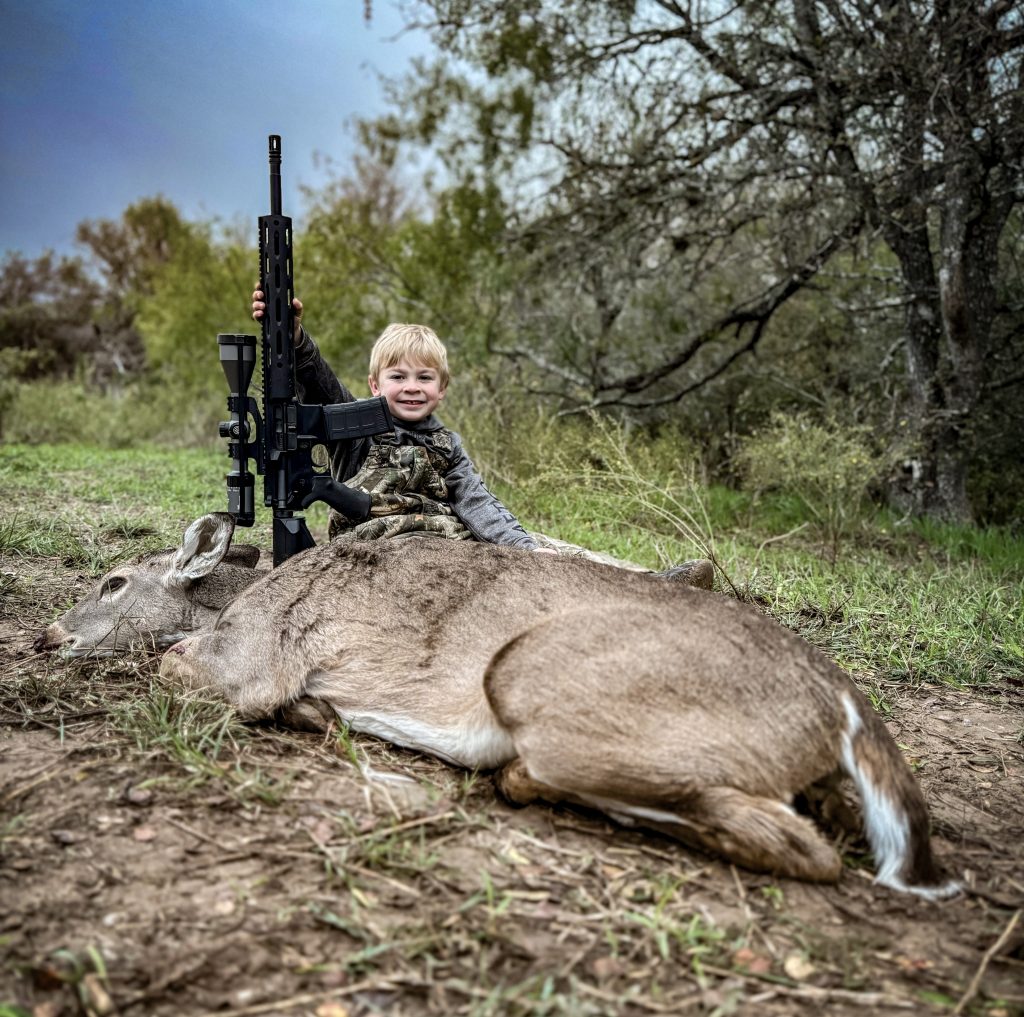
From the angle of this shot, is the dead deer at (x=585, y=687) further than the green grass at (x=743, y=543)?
No

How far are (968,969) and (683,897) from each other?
2.37ft

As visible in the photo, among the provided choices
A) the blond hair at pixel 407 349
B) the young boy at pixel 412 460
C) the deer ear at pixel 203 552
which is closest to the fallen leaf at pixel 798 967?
the young boy at pixel 412 460

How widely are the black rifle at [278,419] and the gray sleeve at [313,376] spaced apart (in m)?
0.27

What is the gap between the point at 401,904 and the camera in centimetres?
245

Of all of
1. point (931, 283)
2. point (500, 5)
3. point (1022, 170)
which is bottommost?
point (931, 283)

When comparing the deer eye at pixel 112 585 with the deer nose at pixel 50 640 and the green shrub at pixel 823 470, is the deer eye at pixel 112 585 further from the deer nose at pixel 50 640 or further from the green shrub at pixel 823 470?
the green shrub at pixel 823 470

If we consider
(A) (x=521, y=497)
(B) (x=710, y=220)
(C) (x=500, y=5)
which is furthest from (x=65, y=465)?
(B) (x=710, y=220)

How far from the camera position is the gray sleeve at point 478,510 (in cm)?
462

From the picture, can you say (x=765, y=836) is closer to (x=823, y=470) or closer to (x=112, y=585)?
(x=112, y=585)

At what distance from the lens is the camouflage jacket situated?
4.47 m

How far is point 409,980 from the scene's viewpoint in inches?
84.1

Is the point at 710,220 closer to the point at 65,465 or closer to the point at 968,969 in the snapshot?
the point at 65,465

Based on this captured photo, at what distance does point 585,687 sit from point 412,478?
6.49 ft

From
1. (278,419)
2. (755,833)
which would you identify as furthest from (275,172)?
(755,833)
